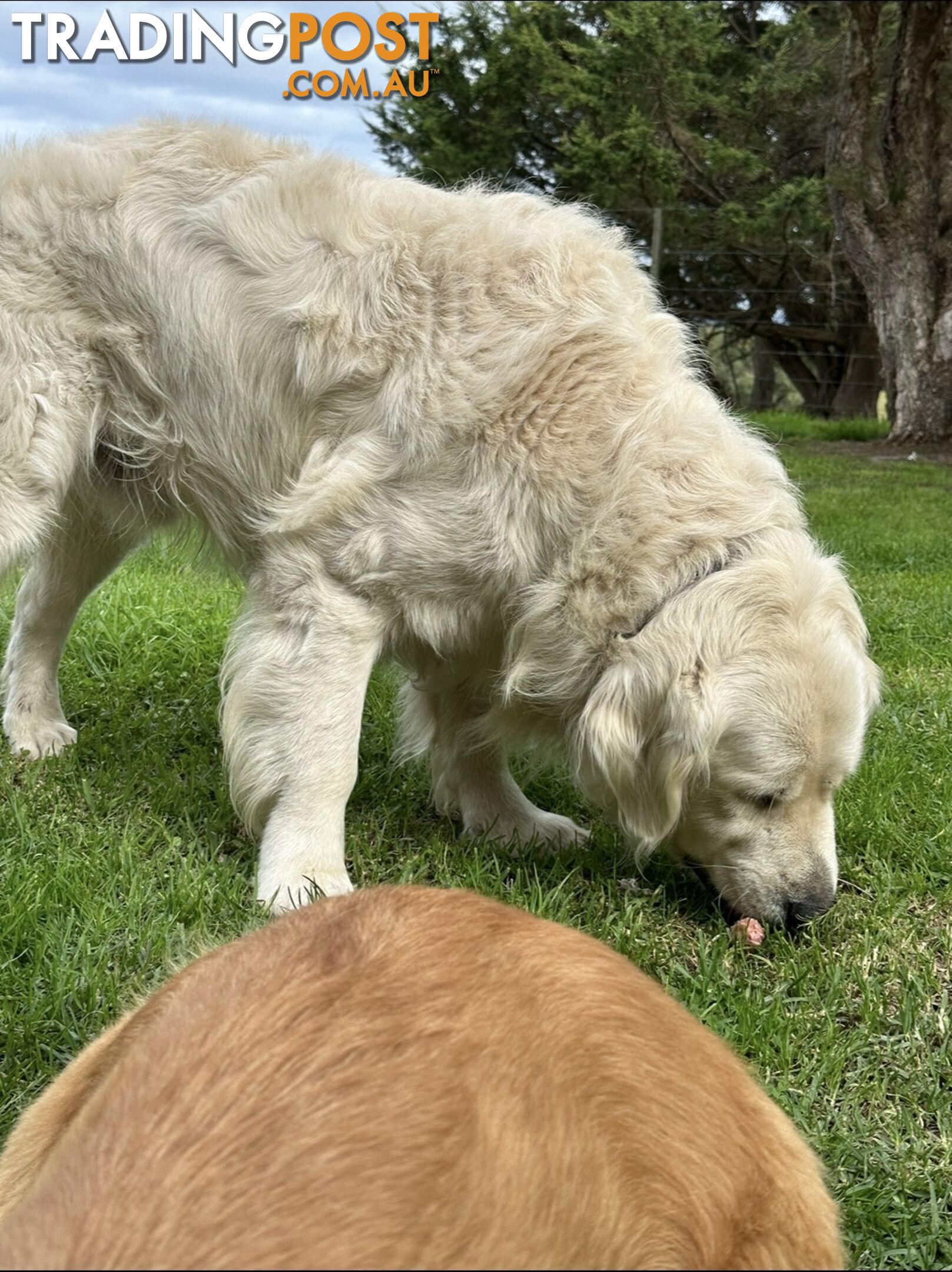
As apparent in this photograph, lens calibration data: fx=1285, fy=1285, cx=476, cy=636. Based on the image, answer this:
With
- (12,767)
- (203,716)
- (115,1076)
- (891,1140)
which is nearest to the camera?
(115,1076)

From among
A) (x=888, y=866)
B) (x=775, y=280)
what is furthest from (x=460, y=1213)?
(x=775, y=280)

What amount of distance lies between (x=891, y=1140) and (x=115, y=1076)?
5.43 feet

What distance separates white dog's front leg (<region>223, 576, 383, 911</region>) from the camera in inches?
127

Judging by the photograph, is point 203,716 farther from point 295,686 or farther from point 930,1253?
point 930,1253

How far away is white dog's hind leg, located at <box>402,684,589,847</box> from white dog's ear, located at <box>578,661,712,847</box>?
0.56 m

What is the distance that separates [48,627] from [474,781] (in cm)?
153

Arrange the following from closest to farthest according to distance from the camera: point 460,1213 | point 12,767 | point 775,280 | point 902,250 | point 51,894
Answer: point 460,1213, point 51,894, point 12,767, point 902,250, point 775,280

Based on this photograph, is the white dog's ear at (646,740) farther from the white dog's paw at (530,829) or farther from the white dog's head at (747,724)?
the white dog's paw at (530,829)

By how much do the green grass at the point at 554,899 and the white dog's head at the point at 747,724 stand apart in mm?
173

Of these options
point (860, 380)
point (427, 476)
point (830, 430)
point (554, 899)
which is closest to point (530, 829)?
point (554, 899)

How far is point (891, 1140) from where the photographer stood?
224 centimetres

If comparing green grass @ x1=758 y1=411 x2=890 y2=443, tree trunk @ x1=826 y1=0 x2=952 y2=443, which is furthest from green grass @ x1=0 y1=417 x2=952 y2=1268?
green grass @ x1=758 y1=411 x2=890 y2=443

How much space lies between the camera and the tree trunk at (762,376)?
78.3ft

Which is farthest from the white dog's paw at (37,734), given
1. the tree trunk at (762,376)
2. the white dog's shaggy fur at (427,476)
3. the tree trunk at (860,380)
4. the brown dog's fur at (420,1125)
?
the tree trunk at (762,376)
